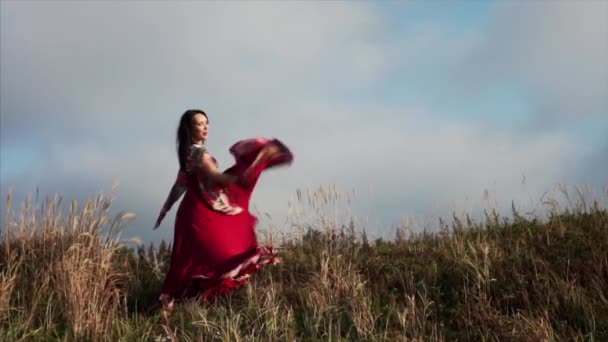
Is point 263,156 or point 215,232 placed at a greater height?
point 263,156

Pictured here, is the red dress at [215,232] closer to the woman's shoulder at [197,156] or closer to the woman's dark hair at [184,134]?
the woman's shoulder at [197,156]

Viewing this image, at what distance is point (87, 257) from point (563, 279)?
5.02 metres

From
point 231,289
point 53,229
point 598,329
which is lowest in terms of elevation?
point 598,329

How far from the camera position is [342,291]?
299 inches

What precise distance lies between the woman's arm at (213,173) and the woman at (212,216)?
0.03 ft

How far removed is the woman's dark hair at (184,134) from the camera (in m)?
7.82

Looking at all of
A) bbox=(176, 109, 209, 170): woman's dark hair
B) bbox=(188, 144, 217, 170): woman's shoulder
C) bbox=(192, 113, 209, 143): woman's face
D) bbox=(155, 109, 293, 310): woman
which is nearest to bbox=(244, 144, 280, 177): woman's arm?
bbox=(155, 109, 293, 310): woman

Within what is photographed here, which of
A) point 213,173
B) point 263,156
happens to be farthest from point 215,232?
point 263,156

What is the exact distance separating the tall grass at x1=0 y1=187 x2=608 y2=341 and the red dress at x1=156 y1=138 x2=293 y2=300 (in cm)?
24

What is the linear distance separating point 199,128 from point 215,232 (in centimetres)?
110

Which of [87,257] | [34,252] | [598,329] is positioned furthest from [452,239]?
[34,252]

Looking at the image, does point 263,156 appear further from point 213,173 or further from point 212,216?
point 212,216

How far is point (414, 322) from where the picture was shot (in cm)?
680

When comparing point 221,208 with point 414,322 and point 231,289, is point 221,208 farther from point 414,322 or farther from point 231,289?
point 414,322
